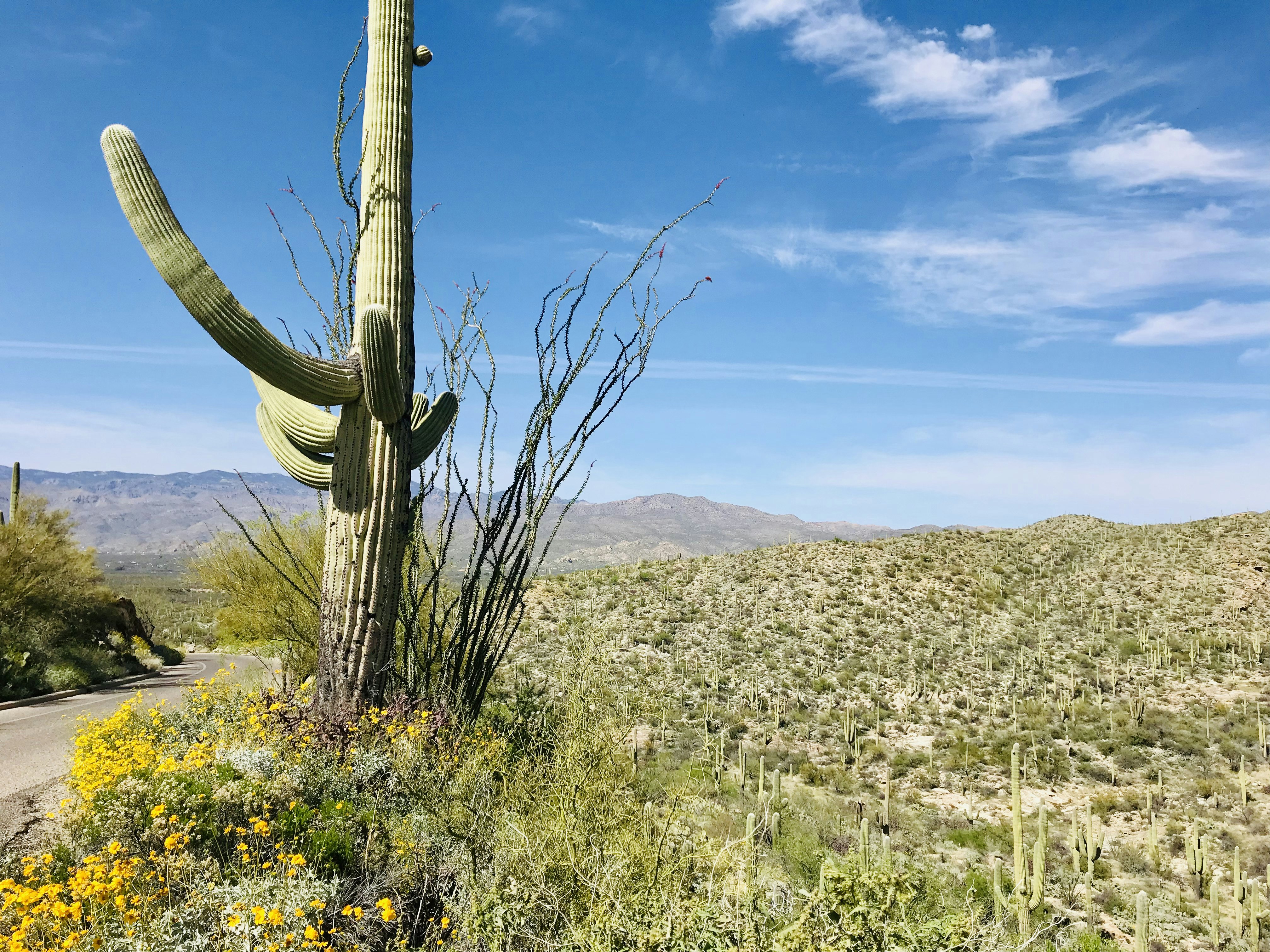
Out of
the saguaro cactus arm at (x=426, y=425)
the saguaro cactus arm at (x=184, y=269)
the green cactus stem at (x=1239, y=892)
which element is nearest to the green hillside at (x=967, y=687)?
the green cactus stem at (x=1239, y=892)

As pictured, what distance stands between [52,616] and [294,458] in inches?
497

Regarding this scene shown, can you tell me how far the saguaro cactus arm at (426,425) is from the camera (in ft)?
21.1

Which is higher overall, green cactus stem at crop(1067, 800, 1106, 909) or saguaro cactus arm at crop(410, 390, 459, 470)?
saguaro cactus arm at crop(410, 390, 459, 470)

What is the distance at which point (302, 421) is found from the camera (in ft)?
20.4

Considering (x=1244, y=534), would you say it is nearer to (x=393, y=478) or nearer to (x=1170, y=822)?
(x=1170, y=822)

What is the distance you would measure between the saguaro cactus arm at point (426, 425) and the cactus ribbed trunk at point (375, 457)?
179mm

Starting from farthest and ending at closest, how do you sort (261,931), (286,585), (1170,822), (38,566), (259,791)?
(38,566)
(286,585)
(1170,822)
(259,791)
(261,931)

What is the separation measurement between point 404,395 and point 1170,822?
38.9 feet

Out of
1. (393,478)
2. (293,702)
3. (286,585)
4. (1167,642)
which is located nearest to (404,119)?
(393,478)

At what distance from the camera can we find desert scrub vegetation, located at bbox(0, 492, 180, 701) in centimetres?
1272

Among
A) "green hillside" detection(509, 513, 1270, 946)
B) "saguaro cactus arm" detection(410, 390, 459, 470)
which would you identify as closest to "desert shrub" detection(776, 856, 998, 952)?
"green hillside" detection(509, 513, 1270, 946)

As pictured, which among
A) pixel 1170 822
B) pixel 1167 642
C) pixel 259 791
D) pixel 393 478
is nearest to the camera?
pixel 259 791

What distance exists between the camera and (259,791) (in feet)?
13.8

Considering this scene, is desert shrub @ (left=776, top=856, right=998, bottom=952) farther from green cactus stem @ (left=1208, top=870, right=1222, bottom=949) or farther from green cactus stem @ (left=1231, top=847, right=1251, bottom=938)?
green cactus stem @ (left=1231, top=847, right=1251, bottom=938)
